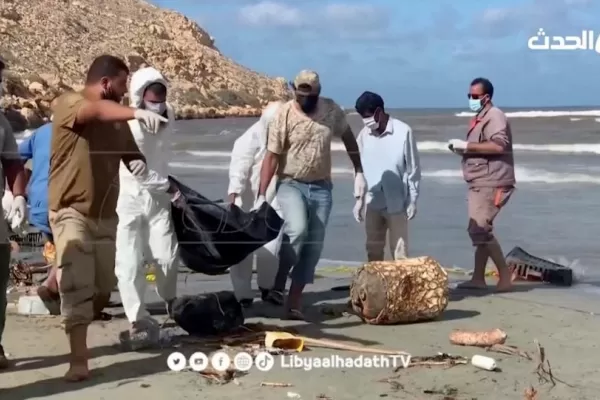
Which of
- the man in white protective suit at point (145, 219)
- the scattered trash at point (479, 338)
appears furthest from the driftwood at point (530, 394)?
the man in white protective suit at point (145, 219)

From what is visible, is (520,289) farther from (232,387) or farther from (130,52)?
(130,52)

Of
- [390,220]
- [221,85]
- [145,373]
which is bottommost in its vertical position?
[145,373]

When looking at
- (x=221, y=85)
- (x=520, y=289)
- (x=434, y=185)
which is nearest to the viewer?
(x=520, y=289)

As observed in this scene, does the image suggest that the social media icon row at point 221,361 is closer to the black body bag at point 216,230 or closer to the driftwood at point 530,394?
the black body bag at point 216,230

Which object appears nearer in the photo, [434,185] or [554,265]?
[554,265]

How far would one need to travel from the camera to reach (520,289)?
25.6 ft

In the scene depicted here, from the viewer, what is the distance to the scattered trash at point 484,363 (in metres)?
5.10

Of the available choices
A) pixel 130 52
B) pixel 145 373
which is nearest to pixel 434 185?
pixel 145 373

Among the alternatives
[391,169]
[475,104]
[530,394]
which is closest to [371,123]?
[391,169]

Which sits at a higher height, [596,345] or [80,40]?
[80,40]

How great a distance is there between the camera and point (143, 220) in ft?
18.3

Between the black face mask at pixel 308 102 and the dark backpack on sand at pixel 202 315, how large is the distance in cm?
134

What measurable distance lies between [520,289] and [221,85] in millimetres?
54972

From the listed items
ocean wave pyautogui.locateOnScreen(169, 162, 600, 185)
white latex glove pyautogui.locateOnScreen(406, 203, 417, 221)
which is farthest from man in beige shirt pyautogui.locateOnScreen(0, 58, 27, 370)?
ocean wave pyautogui.locateOnScreen(169, 162, 600, 185)
